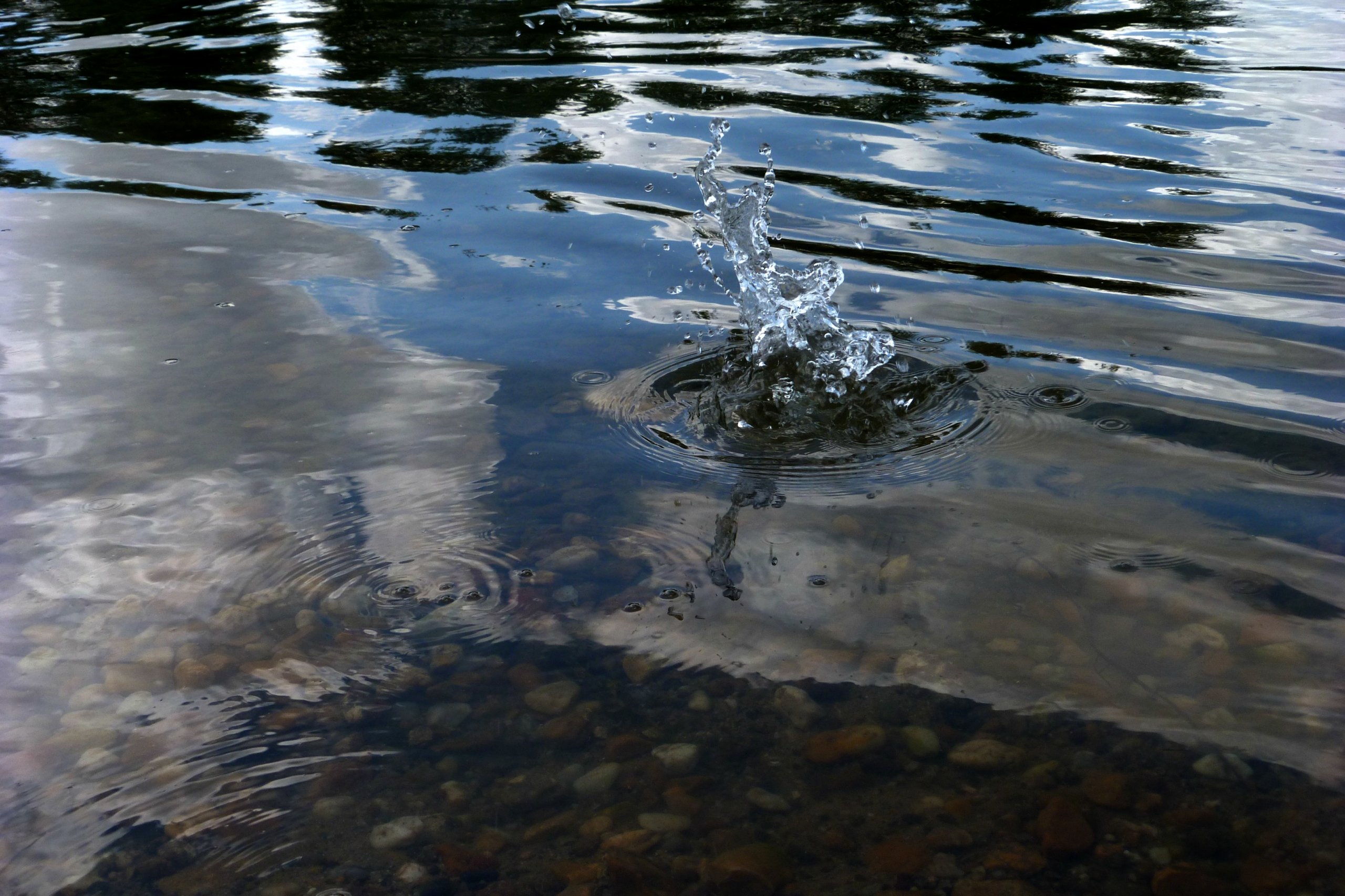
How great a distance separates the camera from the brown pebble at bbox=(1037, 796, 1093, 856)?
2.09 metres

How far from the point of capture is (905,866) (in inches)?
81.4

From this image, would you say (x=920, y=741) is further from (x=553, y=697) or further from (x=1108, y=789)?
(x=553, y=697)

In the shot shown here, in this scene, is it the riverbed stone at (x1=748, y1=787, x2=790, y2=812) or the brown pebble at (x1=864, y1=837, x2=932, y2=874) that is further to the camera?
the riverbed stone at (x1=748, y1=787, x2=790, y2=812)

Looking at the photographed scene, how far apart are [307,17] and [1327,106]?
9.44 meters

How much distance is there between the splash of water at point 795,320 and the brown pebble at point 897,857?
1.80m

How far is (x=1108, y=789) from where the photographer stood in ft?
7.22

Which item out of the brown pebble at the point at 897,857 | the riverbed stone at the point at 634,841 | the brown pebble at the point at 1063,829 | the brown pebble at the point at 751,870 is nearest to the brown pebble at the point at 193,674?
the riverbed stone at the point at 634,841

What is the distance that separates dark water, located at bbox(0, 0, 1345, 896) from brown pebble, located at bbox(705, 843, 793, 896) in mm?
12

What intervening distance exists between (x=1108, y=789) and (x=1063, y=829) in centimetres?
14

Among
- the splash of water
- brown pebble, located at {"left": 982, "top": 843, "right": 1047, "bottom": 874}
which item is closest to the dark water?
brown pebble, located at {"left": 982, "top": 843, "right": 1047, "bottom": 874}

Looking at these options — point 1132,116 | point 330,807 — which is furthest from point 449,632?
point 1132,116

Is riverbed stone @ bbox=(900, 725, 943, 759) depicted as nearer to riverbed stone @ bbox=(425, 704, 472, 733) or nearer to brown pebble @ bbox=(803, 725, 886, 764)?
brown pebble @ bbox=(803, 725, 886, 764)

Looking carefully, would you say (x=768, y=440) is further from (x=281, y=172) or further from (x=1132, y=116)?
(x=1132, y=116)

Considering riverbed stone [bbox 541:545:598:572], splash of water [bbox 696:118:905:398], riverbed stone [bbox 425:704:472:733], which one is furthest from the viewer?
splash of water [bbox 696:118:905:398]
